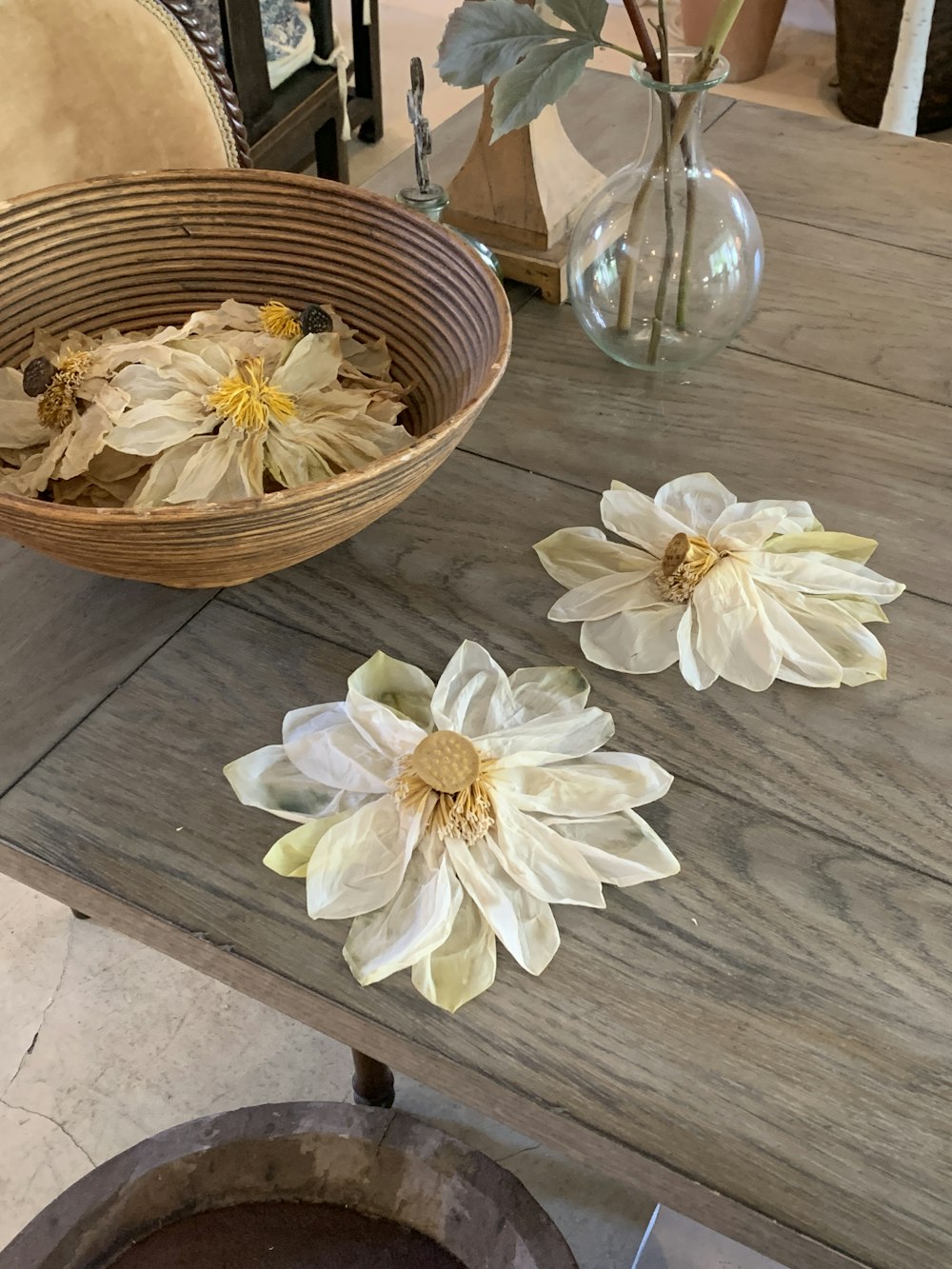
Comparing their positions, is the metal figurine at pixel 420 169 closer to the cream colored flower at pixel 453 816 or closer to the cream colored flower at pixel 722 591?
the cream colored flower at pixel 722 591

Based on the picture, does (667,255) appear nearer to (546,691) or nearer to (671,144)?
(671,144)

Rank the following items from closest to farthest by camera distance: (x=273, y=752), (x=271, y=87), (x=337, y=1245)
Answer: (x=273, y=752), (x=337, y=1245), (x=271, y=87)

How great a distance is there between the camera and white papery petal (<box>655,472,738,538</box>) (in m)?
0.74

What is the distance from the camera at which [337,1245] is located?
0.72m

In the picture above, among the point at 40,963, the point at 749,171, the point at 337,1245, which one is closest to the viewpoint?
the point at 337,1245

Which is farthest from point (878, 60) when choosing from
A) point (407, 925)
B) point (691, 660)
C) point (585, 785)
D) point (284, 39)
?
point (407, 925)

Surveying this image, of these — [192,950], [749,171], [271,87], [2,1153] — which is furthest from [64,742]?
[271,87]

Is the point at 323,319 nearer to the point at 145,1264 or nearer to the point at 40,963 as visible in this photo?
the point at 145,1264

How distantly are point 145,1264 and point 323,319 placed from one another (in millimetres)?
604

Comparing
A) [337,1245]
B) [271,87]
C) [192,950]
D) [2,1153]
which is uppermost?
[192,950]

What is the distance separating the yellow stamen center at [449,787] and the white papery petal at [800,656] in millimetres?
195

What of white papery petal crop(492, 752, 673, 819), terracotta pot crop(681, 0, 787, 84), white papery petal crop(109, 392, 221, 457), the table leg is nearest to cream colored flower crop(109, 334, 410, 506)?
white papery petal crop(109, 392, 221, 457)

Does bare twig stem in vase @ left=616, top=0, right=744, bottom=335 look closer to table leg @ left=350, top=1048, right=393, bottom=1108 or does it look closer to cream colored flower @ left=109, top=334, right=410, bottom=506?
cream colored flower @ left=109, top=334, right=410, bottom=506

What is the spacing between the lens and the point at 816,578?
0.70 metres
